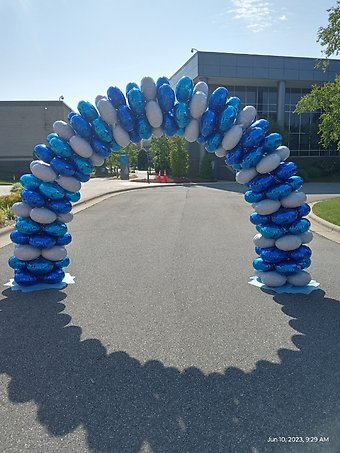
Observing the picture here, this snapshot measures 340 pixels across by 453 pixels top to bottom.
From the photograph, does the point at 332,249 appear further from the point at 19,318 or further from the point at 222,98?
the point at 19,318

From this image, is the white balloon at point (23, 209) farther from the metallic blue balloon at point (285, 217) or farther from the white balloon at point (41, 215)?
the metallic blue balloon at point (285, 217)

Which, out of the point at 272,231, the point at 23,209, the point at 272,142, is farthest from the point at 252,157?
the point at 23,209

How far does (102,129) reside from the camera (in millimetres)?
5059

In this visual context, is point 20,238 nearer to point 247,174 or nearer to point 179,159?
point 247,174

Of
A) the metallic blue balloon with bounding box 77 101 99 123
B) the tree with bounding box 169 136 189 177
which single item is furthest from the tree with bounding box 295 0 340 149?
the tree with bounding box 169 136 189 177

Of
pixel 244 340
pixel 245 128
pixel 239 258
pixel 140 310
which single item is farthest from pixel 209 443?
pixel 239 258

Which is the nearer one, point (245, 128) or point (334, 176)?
point (245, 128)

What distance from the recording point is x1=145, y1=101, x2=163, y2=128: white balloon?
16.1 feet

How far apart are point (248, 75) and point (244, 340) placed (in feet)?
113

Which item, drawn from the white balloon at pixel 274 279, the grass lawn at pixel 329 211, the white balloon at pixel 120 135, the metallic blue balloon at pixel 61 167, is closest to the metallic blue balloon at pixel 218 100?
the white balloon at pixel 120 135

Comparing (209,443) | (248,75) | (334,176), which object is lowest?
(209,443)

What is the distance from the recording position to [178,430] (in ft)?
8.91

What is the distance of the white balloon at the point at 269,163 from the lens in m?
5.19

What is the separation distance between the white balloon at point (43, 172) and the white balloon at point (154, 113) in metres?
1.71
